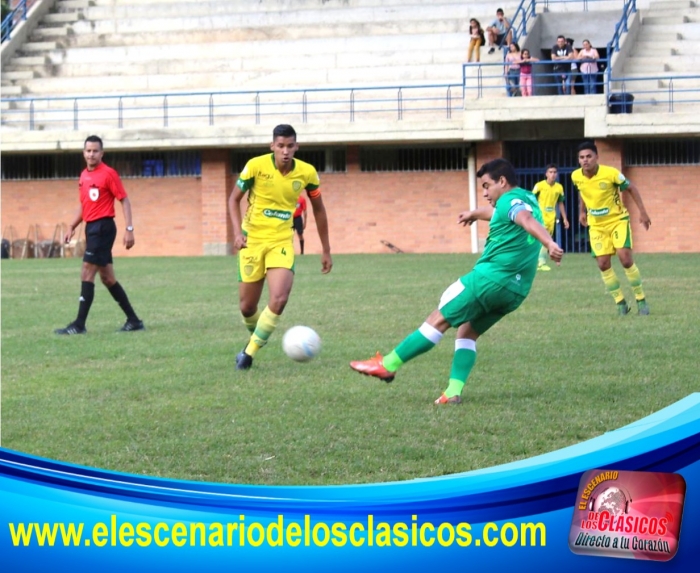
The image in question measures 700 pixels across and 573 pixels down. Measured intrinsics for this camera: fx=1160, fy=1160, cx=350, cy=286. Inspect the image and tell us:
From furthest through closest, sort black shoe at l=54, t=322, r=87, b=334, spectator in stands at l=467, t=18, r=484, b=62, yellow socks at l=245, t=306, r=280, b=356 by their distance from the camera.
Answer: spectator in stands at l=467, t=18, r=484, b=62 → black shoe at l=54, t=322, r=87, b=334 → yellow socks at l=245, t=306, r=280, b=356

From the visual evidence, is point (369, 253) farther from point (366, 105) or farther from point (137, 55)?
point (137, 55)

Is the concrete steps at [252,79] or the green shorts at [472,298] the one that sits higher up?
the concrete steps at [252,79]

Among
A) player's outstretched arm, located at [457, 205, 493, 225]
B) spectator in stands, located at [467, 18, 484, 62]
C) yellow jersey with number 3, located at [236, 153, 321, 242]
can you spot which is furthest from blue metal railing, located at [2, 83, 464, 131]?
player's outstretched arm, located at [457, 205, 493, 225]

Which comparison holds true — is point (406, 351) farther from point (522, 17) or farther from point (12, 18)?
→ point (12, 18)

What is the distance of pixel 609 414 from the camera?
734 cm

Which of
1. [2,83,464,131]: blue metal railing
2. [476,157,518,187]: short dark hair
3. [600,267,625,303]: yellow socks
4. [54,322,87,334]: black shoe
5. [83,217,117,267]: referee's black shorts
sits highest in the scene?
[2,83,464,131]: blue metal railing

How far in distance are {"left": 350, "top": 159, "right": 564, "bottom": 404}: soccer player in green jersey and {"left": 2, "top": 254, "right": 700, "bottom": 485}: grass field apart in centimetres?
30

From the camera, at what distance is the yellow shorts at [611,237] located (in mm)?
14539

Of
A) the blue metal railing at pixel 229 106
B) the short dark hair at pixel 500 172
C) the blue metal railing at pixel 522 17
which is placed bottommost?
the short dark hair at pixel 500 172

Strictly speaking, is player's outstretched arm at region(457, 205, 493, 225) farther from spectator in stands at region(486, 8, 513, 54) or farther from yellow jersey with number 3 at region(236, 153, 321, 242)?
spectator in stands at region(486, 8, 513, 54)

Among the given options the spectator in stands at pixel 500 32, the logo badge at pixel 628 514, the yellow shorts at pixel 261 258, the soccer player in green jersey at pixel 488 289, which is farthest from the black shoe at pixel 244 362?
the spectator in stands at pixel 500 32

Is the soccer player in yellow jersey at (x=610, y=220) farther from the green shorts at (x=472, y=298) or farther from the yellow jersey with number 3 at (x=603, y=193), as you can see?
the green shorts at (x=472, y=298)

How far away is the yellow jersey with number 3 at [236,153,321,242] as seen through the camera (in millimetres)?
10016

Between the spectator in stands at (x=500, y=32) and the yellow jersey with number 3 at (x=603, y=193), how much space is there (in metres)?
21.3
